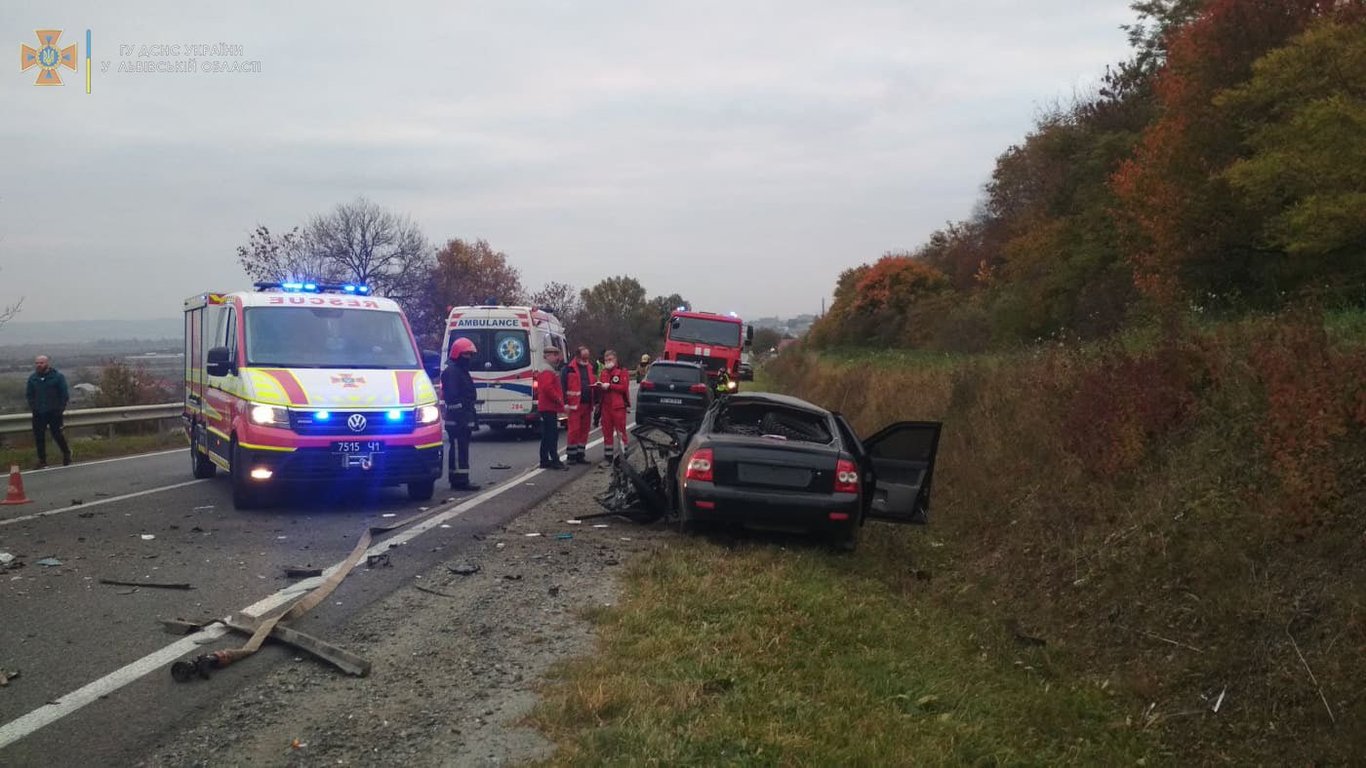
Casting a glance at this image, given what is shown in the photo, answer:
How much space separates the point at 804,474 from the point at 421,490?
4.96 m

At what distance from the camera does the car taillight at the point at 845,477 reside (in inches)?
307

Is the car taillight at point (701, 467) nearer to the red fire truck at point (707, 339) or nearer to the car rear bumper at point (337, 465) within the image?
the car rear bumper at point (337, 465)

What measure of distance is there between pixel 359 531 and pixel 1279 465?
23.7 feet

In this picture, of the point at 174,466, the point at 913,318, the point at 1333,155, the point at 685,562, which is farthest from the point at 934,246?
the point at 685,562

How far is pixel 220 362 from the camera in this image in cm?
1037

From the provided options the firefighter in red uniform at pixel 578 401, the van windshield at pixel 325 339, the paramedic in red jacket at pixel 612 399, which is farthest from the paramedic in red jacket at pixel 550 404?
the van windshield at pixel 325 339

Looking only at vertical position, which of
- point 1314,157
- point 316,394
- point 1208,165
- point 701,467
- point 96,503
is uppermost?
point 1208,165

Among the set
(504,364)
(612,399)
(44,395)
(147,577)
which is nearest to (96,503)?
(147,577)

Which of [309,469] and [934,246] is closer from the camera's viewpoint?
[309,469]

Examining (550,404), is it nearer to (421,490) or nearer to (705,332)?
(421,490)

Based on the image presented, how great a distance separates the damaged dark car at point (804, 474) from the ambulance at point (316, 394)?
340cm

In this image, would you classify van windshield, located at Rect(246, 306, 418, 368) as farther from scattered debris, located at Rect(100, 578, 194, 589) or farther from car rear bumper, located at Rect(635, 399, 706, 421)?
car rear bumper, located at Rect(635, 399, 706, 421)

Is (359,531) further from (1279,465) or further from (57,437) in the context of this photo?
(57,437)

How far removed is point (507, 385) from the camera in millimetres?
19297
